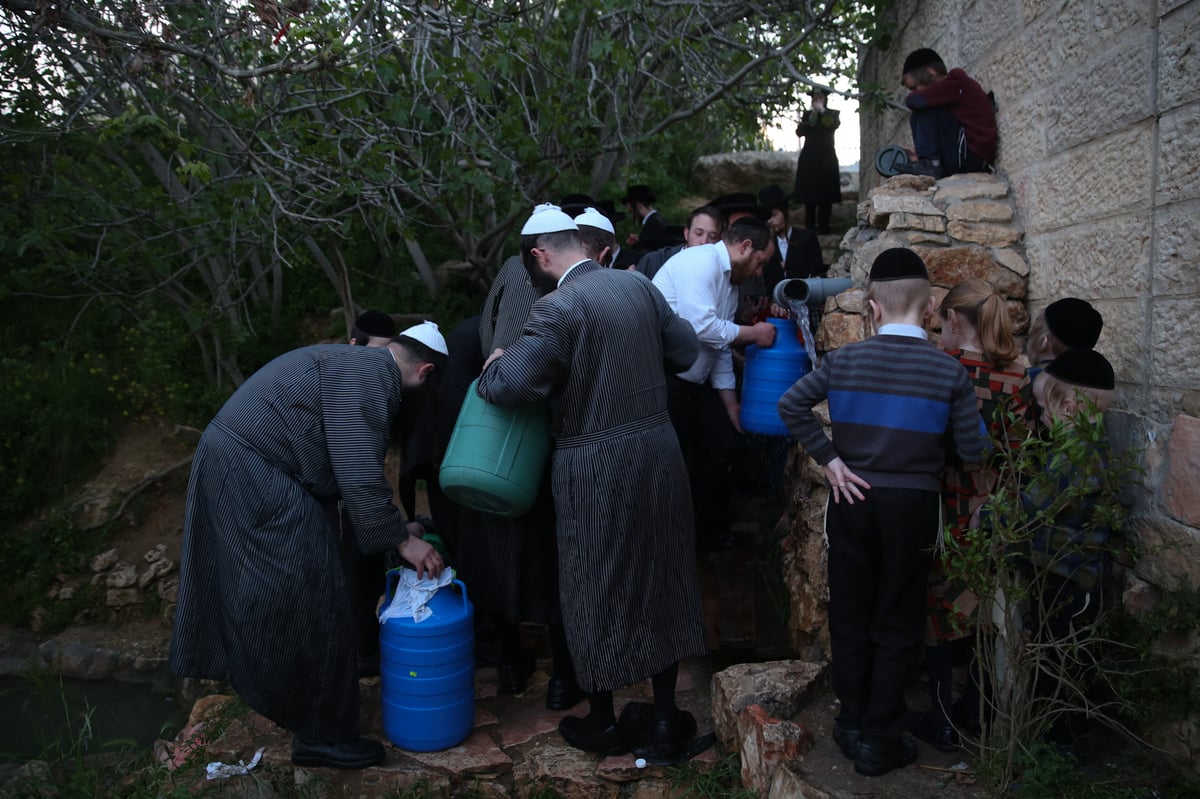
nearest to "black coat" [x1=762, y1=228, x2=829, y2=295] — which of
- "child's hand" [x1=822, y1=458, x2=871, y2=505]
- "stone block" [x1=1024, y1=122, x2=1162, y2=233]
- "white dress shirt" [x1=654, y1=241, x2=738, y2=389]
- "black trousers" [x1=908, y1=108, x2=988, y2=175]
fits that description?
"black trousers" [x1=908, y1=108, x2=988, y2=175]

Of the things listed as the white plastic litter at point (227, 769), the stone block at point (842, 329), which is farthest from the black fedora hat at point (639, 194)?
the white plastic litter at point (227, 769)

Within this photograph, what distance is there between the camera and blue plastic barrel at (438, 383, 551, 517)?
3406mm

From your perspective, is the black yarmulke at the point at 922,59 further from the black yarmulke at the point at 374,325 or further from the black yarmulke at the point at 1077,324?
the black yarmulke at the point at 374,325

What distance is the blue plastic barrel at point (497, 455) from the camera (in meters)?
3.41

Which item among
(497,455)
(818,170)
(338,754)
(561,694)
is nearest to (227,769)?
(338,754)

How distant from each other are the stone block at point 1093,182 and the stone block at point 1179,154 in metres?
0.06

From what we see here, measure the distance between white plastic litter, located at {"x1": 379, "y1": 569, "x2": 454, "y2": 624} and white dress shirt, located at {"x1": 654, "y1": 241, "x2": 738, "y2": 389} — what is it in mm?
1509

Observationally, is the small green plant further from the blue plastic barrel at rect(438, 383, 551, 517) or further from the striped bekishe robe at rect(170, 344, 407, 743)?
the striped bekishe robe at rect(170, 344, 407, 743)

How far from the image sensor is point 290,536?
3.40 meters

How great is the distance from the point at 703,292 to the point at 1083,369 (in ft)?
5.81

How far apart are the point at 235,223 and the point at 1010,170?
459 centimetres

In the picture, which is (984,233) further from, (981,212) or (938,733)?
(938,733)

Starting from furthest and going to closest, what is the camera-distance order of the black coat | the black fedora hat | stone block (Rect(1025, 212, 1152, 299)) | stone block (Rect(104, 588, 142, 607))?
stone block (Rect(104, 588, 142, 607)), the black coat, the black fedora hat, stone block (Rect(1025, 212, 1152, 299))

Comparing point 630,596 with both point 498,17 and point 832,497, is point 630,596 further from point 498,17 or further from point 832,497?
point 498,17
